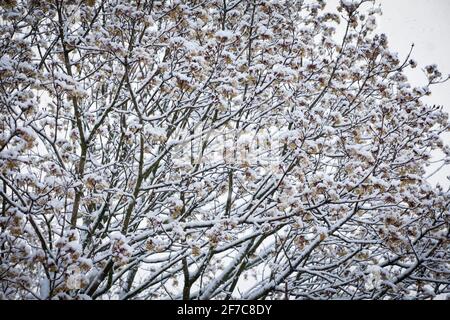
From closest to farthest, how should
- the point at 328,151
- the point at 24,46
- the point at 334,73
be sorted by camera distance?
the point at 24,46 → the point at 334,73 → the point at 328,151

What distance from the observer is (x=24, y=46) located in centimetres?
383

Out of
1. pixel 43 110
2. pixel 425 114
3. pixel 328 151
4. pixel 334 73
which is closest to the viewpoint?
pixel 43 110

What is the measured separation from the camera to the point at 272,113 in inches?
202

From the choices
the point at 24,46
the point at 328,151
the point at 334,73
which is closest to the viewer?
the point at 24,46

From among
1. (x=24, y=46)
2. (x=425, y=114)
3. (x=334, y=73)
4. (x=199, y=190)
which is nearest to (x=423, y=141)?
(x=425, y=114)

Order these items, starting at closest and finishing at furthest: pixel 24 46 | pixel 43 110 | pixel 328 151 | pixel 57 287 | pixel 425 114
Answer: pixel 57 287 → pixel 43 110 → pixel 24 46 → pixel 425 114 → pixel 328 151

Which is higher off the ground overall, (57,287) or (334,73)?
(334,73)

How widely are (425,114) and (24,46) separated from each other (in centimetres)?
545

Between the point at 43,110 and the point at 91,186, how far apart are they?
3.37ft

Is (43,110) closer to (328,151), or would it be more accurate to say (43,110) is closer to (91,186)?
(91,186)

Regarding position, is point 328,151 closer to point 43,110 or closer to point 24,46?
point 43,110
